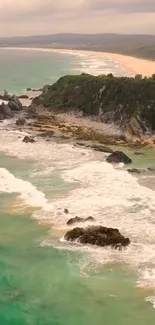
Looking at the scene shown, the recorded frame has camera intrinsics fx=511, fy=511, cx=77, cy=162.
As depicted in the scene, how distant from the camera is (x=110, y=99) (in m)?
72.4

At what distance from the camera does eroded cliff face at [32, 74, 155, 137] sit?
214 feet

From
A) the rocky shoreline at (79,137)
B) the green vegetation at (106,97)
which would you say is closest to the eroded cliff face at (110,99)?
the green vegetation at (106,97)

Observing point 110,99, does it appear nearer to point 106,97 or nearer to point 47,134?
point 106,97

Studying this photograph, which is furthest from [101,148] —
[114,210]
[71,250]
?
[71,250]

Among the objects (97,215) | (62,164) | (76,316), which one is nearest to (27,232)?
(97,215)

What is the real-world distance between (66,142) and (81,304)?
36.9 meters

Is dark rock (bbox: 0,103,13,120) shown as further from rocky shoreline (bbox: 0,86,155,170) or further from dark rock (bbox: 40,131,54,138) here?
dark rock (bbox: 40,131,54,138)

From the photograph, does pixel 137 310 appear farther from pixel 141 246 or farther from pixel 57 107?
pixel 57 107

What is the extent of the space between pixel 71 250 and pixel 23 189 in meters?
12.1

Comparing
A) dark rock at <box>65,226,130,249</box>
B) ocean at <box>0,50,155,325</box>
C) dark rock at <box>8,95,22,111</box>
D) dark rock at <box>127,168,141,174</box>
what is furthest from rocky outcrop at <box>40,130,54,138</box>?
dark rock at <box>65,226,130,249</box>

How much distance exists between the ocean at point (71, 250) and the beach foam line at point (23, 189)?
0.26 ft

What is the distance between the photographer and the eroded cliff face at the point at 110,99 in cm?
6525

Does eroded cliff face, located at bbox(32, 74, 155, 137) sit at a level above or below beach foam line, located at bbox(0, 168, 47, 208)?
Answer: above

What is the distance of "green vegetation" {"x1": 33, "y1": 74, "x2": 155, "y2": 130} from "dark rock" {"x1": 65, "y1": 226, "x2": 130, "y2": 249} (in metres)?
33.7
